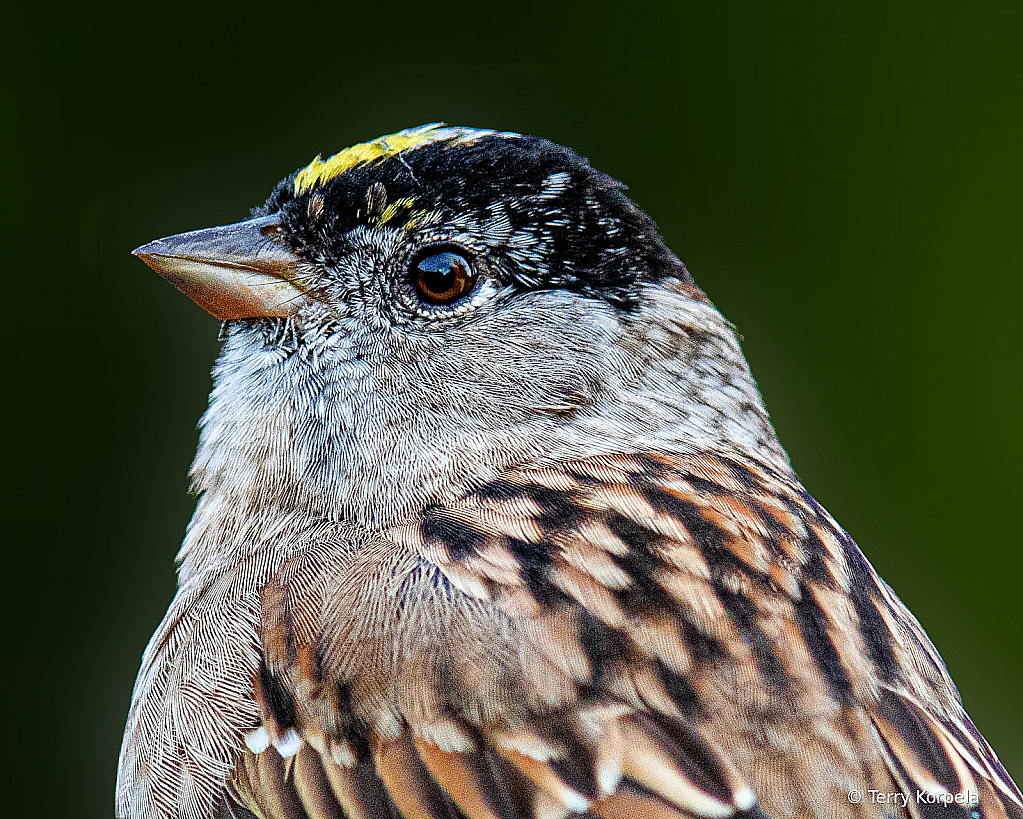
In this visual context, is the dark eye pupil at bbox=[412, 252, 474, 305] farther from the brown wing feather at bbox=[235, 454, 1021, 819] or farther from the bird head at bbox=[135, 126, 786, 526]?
the brown wing feather at bbox=[235, 454, 1021, 819]

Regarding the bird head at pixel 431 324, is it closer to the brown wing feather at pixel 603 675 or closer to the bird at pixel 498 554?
the bird at pixel 498 554

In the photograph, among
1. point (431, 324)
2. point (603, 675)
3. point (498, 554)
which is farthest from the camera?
point (431, 324)

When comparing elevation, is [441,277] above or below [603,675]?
above

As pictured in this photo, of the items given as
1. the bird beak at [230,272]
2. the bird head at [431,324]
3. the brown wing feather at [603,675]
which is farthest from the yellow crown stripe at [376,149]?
the brown wing feather at [603,675]

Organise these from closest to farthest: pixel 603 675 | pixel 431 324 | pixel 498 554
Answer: pixel 603 675
pixel 498 554
pixel 431 324

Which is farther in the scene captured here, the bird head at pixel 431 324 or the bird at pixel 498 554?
the bird head at pixel 431 324

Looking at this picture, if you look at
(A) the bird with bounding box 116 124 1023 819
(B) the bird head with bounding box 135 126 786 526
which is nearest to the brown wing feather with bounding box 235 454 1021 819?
(A) the bird with bounding box 116 124 1023 819

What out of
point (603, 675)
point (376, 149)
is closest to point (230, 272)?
point (376, 149)

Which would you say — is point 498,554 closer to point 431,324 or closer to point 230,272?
point 431,324

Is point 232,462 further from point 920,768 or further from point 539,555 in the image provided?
point 920,768
